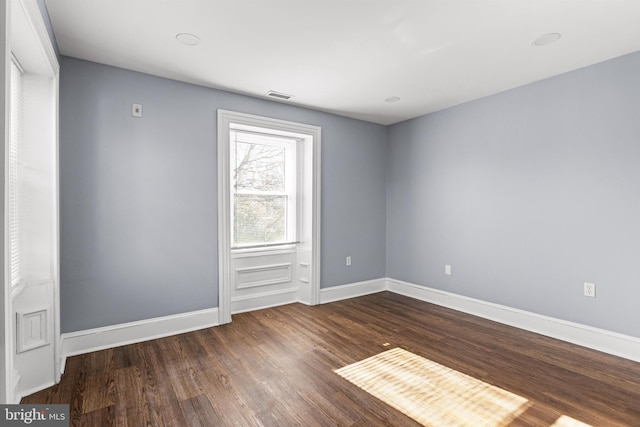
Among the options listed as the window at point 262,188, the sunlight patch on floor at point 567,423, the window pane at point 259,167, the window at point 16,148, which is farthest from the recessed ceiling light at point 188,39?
the sunlight patch on floor at point 567,423

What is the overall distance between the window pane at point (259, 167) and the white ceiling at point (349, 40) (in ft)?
2.77

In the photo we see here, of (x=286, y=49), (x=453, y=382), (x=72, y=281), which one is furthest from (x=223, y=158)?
(x=453, y=382)

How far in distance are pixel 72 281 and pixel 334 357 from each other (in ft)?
7.56

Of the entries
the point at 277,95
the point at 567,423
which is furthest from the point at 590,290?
the point at 277,95

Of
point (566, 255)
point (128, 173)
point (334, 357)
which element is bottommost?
point (334, 357)

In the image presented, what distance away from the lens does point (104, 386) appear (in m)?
2.24

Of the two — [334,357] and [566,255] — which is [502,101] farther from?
[334,357]

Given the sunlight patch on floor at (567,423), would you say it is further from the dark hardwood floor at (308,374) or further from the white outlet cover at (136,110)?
the white outlet cover at (136,110)

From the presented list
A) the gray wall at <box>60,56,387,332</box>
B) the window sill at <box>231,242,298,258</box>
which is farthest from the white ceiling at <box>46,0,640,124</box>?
the window sill at <box>231,242,298,258</box>

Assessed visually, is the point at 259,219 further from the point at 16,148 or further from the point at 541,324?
the point at 541,324

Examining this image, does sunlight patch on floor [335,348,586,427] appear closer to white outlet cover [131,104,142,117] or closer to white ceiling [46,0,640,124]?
white ceiling [46,0,640,124]

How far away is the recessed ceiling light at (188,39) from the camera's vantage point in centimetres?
236

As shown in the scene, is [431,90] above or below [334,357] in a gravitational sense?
above

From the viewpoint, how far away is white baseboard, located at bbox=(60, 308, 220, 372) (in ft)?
8.86
